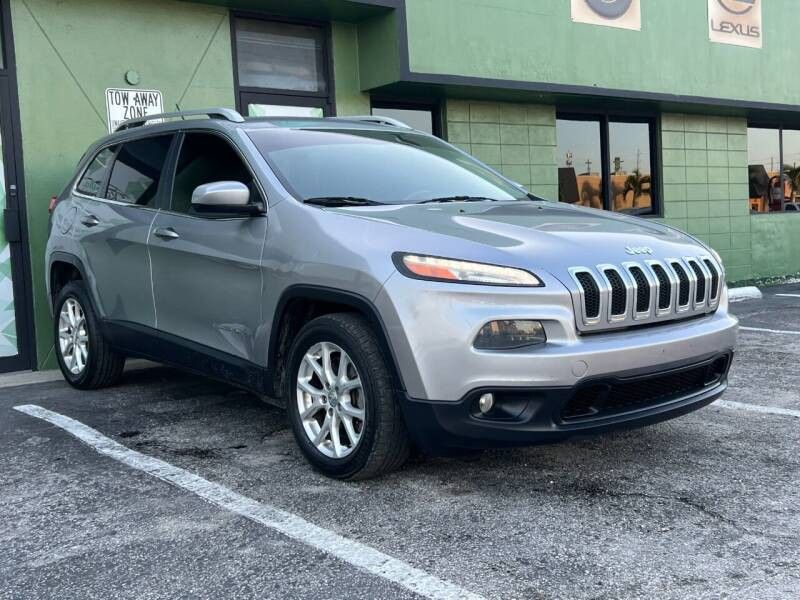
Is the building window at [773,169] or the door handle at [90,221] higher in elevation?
the building window at [773,169]

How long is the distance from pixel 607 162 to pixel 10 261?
8.36 meters

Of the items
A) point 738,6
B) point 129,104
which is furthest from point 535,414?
point 738,6

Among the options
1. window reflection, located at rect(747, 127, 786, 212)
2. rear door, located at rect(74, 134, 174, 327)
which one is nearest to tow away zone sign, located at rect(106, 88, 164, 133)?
rear door, located at rect(74, 134, 174, 327)

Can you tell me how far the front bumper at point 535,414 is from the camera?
3424mm

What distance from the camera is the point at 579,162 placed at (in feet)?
40.2

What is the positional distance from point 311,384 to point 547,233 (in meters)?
1.29

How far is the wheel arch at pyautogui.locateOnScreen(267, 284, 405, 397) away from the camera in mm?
3609

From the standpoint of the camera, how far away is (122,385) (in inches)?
255

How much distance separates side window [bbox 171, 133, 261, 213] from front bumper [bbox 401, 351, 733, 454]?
1.82m

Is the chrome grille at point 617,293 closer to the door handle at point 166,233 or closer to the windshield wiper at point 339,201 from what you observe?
the windshield wiper at point 339,201

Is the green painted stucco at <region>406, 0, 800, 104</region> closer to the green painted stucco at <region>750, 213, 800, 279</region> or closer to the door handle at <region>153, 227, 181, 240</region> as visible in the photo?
the green painted stucco at <region>750, 213, 800, 279</region>

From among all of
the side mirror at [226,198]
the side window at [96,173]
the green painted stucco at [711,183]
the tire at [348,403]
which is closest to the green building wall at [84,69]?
the side window at [96,173]

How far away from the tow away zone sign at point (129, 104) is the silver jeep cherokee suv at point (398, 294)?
2.92 m

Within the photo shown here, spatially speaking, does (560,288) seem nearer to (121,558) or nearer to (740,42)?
(121,558)
